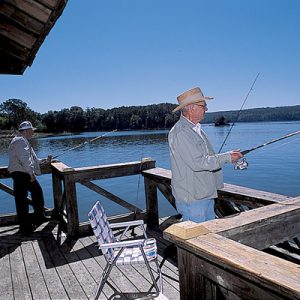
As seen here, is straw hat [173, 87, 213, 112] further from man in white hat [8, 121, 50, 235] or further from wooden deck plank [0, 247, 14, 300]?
man in white hat [8, 121, 50, 235]

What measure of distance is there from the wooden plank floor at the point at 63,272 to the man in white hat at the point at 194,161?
1.01 metres

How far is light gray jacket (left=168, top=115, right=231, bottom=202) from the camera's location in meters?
2.23

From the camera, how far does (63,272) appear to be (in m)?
3.48

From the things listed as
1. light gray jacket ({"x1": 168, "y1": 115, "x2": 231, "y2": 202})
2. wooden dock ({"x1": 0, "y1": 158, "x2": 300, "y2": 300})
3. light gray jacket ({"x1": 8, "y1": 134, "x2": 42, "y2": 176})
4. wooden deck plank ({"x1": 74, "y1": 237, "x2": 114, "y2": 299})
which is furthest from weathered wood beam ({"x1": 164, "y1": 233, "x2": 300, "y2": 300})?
light gray jacket ({"x1": 8, "y1": 134, "x2": 42, "y2": 176})

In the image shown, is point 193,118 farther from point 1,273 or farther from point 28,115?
point 28,115

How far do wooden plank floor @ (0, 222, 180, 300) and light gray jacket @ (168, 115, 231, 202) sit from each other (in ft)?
3.69

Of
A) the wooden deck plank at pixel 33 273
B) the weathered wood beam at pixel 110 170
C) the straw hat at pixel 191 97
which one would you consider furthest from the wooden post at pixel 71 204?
the straw hat at pixel 191 97

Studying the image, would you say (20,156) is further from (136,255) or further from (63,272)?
(136,255)

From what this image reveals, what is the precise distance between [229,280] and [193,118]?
61.9 inches

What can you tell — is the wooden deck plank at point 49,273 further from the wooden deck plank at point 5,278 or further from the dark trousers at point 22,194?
the dark trousers at point 22,194

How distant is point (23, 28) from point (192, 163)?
208cm

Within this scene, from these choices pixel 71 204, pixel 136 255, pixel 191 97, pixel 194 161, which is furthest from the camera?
pixel 71 204

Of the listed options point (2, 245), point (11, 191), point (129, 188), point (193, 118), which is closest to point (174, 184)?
point (193, 118)

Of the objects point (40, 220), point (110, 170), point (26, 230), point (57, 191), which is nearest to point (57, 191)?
point (57, 191)
